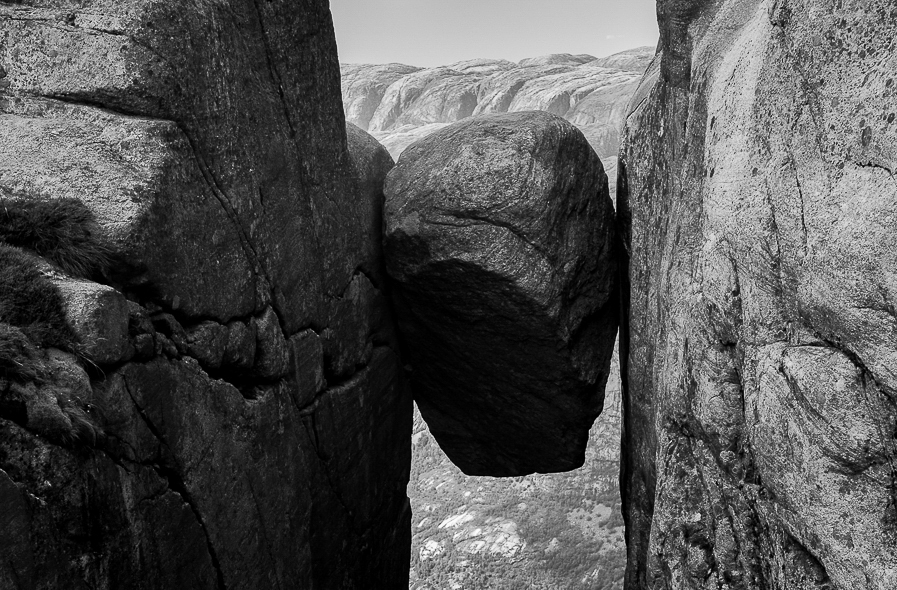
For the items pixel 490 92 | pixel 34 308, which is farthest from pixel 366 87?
pixel 34 308

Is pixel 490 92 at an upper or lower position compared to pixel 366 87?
lower

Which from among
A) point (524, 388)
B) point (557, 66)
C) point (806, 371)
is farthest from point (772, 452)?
point (557, 66)

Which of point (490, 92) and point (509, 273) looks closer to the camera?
point (509, 273)

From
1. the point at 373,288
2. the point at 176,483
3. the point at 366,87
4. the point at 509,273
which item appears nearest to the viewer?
the point at 176,483

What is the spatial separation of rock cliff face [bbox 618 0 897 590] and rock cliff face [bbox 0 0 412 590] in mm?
2802

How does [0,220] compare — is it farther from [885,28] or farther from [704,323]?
[885,28]

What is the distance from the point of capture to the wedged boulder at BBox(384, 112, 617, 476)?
25.0 ft

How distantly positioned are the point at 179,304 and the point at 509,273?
3251 mm

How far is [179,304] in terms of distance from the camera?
5262 mm

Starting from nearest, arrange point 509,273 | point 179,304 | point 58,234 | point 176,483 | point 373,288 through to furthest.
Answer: point 58,234, point 176,483, point 179,304, point 509,273, point 373,288

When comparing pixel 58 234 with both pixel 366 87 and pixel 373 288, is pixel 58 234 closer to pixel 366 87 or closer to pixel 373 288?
pixel 373 288

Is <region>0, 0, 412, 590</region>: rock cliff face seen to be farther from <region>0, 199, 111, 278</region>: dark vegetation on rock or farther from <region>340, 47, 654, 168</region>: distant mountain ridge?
<region>340, 47, 654, 168</region>: distant mountain ridge

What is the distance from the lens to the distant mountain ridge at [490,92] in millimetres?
48812

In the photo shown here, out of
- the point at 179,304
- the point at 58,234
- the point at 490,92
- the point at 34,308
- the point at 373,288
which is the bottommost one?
the point at 373,288
